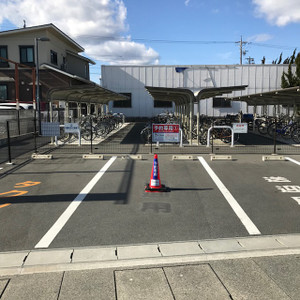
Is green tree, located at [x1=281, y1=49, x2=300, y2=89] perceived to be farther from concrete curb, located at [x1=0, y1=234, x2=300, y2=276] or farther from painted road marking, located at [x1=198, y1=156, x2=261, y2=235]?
concrete curb, located at [x1=0, y1=234, x2=300, y2=276]

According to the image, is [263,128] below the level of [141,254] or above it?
above

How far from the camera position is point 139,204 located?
532 centimetres

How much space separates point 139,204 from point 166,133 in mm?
5706

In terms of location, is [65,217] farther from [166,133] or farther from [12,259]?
[166,133]

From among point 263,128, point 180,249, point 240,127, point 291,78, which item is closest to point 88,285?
point 180,249

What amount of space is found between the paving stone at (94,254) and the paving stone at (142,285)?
0.36 meters

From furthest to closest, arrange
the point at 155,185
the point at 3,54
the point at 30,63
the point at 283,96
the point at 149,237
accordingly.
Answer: the point at 3,54 < the point at 30,63 < the point at 283,96 < the point at 155,185 < the point at 149,237

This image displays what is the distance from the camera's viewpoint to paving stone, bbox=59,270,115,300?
2750 millimetres

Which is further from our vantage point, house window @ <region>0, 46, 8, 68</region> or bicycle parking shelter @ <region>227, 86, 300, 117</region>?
house window @ <region>0, 46, 8, 68</region>

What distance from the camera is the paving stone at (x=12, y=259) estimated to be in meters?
3.30

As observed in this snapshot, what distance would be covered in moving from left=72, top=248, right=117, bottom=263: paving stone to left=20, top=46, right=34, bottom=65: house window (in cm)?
2440

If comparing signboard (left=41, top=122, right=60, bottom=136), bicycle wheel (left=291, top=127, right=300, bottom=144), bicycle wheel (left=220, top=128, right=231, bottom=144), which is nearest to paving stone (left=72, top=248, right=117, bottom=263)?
Result: signboard (left=41, top=122, right=60, bottom=136)

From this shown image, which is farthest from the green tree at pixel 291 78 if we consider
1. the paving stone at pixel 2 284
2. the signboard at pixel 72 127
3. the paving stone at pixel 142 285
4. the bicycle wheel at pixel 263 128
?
the paving stone at pixel 2 284

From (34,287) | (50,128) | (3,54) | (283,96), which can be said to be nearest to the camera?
(34,287)
